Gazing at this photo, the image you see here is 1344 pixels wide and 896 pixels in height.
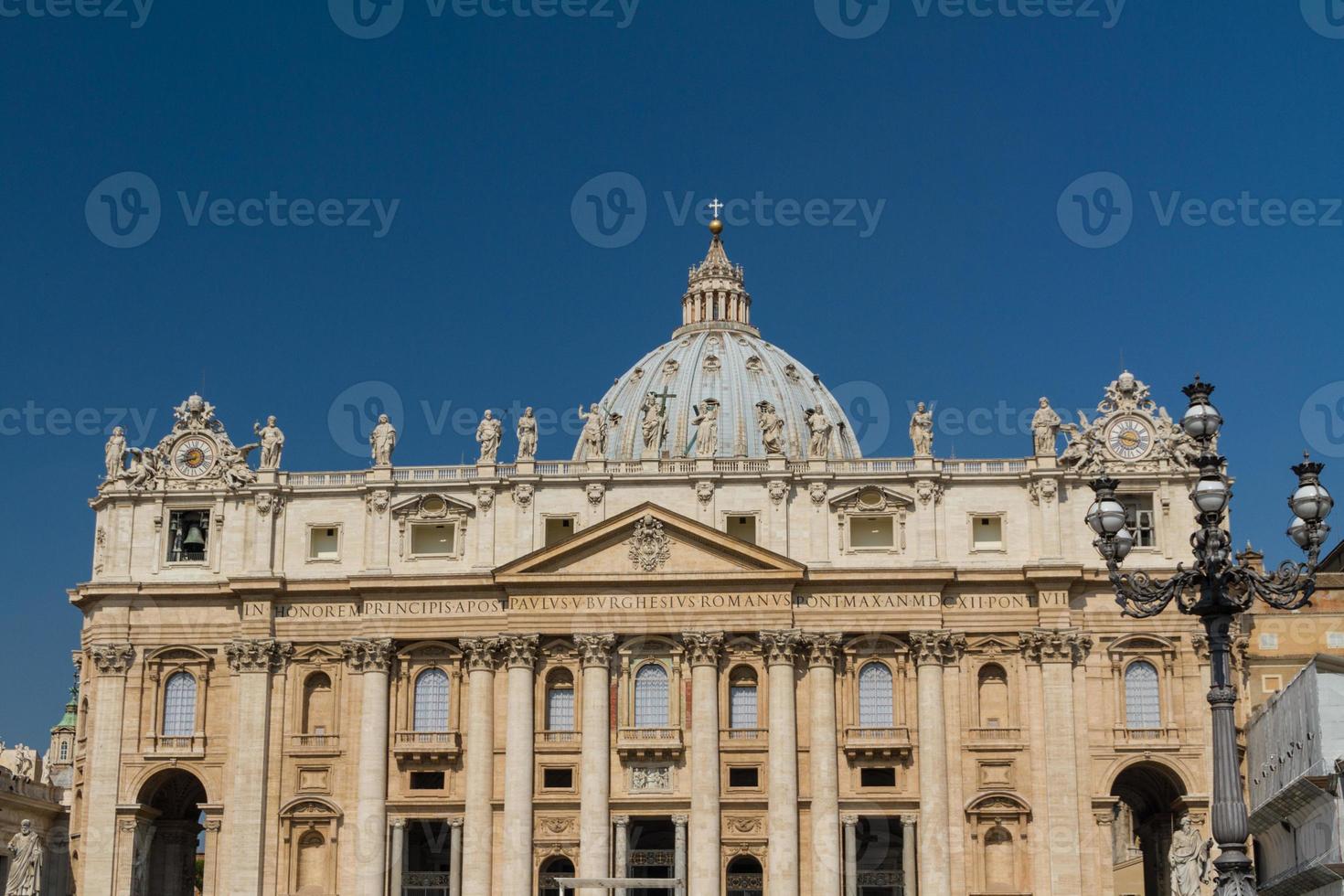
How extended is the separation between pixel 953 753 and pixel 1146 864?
12.3 m

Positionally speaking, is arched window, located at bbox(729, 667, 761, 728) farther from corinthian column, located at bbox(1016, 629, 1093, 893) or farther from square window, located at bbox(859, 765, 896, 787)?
corinthian column, located at bbox(1016, 629, 1093, 893)

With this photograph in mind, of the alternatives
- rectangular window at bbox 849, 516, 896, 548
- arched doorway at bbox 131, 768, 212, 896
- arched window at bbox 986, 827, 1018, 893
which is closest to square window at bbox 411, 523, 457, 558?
arched doorway at bbox 131, 768, 212, 896

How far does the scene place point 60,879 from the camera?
7994 centimetres

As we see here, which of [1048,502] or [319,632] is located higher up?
[1048,502]

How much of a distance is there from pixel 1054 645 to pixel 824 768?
32.7 feet

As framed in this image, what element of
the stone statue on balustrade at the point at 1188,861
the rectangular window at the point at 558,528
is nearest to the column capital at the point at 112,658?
the rectangular window at the point at 558,528

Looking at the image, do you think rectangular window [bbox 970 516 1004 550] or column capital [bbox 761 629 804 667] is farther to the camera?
rectangular window [bbox 970 516 1004 550]

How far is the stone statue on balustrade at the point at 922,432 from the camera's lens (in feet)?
245

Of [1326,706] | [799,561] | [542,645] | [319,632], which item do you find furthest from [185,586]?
[1326,706]

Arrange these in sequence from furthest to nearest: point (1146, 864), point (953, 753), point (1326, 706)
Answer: point (1146, 864)
point (953, 753)
point (1326, 706)

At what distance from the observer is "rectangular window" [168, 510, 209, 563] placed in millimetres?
76812

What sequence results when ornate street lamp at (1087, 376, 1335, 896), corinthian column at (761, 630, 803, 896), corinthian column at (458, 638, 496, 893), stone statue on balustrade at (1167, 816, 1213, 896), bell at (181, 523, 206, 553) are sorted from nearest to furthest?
1. ornate street lamp at (1087, 376, 1335, 896)
2. stone statue on balustrade at (1167, 816, 1213, 896)
3. corinthian column at (761, 630, 803, 896)
4. corinthian column at (458, 638, 496, 893)
5. bell at (181, 523, 206, 553)

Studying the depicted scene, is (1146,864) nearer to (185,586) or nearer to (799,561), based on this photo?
(799,561)

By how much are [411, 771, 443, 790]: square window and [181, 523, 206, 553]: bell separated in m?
13.2
